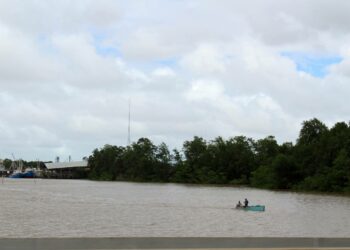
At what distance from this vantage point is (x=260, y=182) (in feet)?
554

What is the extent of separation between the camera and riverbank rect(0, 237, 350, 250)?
582 inches

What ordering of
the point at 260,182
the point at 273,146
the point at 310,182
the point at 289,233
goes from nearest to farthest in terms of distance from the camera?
the point at 289,233 → the point at 310,182 → the point at 260,182 → the point at 273,146

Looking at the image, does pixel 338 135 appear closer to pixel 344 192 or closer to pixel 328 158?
pixel 328 158

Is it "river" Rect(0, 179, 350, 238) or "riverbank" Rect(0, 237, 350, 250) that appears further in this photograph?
"river" Rect(0, 179, 350, 238)

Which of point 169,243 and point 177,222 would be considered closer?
point 169,243

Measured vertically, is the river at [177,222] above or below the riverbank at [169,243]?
below

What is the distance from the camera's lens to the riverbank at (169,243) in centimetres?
1478

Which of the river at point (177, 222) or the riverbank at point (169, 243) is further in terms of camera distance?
the river at point (177, 222)

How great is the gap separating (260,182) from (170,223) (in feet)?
376

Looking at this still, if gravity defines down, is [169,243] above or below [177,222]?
A: above

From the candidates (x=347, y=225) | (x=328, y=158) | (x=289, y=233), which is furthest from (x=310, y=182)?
(x=289, y=233)

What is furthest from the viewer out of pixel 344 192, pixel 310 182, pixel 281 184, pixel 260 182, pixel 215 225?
pixel 260 182

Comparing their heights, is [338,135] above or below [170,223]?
above

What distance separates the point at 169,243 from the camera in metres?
15.7
